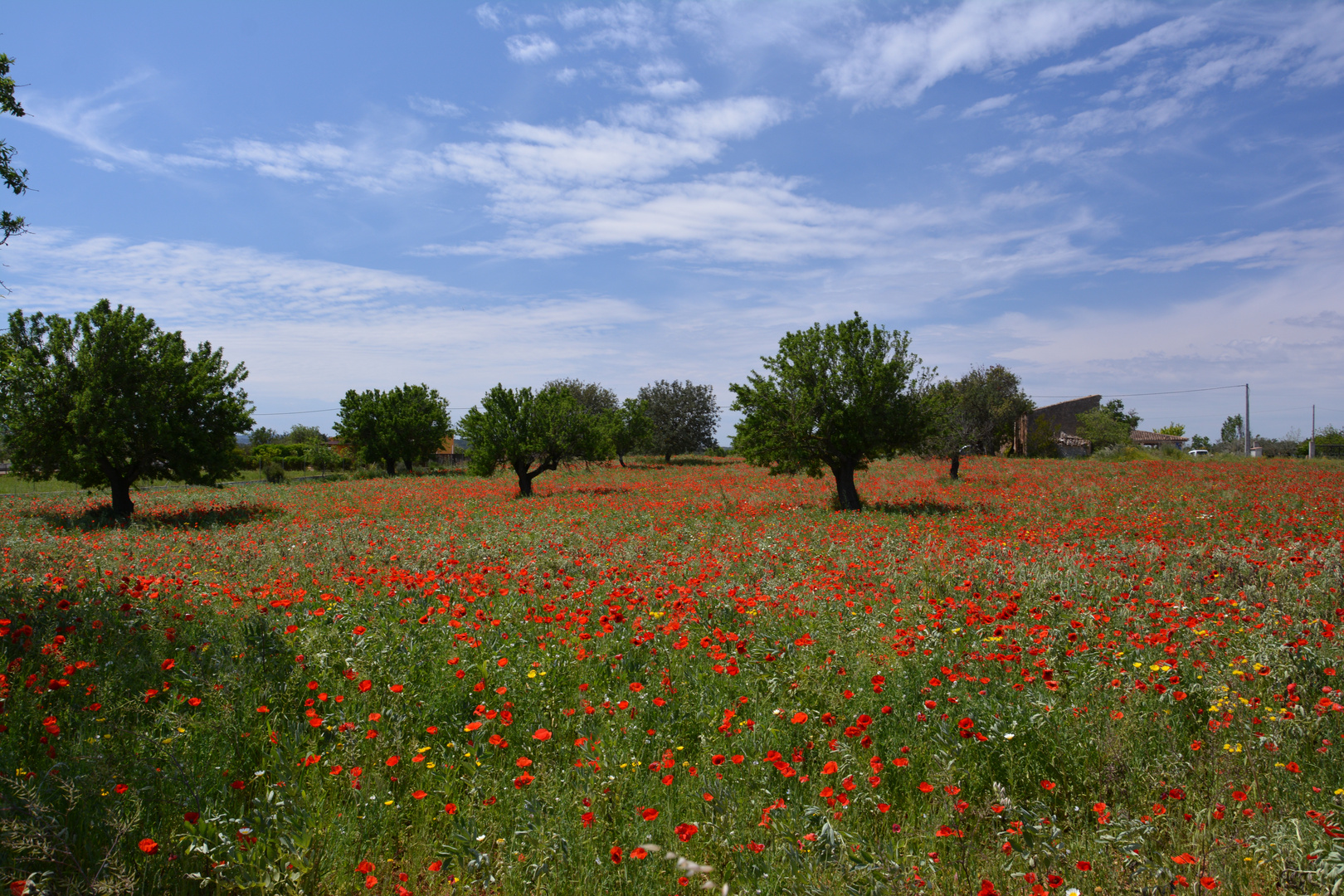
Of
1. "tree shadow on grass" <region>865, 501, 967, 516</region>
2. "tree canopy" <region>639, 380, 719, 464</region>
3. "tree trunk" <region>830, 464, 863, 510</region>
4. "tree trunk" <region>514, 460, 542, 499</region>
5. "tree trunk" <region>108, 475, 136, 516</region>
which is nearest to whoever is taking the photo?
"tree shadow on grass" <region>865, 501, 967, 516</region>

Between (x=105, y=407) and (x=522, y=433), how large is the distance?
1449cm

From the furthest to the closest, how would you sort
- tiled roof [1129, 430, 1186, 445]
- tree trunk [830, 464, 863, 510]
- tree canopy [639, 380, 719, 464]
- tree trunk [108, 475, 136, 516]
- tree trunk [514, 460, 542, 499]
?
tiled roof [1129, 430, 1186, 445] → tree canopy [639, 380, 719, 464] → tree trunk [514, 460, 542, 499] → tree trunk [108, 475, 136, 516] → tree trunk [830, 464, 863, 510]

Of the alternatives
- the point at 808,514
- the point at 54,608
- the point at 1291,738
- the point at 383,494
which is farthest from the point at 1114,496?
the point at 383,494

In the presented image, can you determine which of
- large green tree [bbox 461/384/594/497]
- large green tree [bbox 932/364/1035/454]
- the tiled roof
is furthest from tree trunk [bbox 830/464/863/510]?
the tiled roof

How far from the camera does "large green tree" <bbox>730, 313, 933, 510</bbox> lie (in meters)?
20.6

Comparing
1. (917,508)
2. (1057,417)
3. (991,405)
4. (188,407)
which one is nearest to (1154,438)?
(1057,417)

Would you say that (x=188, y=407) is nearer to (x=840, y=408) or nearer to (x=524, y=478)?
(x=524, y=478)

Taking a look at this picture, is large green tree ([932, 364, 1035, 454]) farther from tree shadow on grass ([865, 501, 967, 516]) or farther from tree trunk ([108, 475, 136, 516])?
tree trunk ([108, 475, 136, 516])

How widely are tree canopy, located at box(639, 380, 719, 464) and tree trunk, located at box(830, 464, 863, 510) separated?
43.7 m

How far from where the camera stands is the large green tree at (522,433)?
29.4m

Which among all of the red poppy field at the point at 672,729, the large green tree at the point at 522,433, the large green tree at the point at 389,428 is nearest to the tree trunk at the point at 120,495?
the large green tree at the point at 522,433

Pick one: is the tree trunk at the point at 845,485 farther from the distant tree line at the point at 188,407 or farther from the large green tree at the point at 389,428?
the large green tree at the point at 389,428

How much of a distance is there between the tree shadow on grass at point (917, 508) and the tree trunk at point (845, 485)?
567mm

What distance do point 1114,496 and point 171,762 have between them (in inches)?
952
